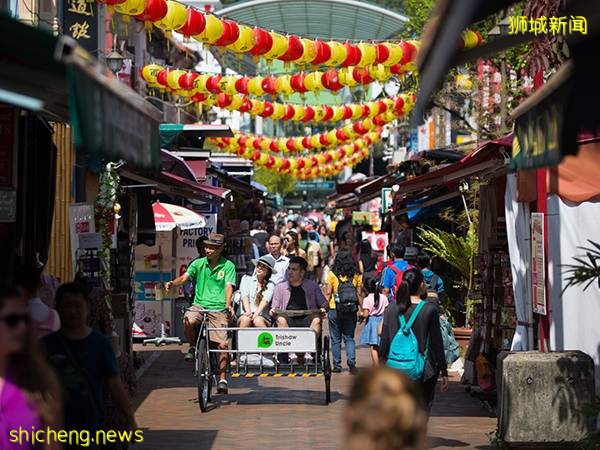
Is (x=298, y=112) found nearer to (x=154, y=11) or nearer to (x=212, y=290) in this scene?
(x=154, y=11)

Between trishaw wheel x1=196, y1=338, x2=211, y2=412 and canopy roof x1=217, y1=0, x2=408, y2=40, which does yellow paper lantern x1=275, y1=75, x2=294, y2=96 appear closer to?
trishaw wheel x1=196, y1=338, x2=211, y2=412

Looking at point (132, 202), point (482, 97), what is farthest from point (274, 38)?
point (482, 97)

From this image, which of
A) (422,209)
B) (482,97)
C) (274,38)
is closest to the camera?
(274,38)

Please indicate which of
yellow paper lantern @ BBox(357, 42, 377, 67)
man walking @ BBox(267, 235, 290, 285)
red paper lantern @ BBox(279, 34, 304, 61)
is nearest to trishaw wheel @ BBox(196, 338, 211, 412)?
man walking @ BBox(267, 235, 290, 285)

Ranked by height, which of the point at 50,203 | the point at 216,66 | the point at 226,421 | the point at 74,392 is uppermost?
the point at 216,66

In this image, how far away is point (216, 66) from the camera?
6450cm

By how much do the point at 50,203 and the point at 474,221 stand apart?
340 inches

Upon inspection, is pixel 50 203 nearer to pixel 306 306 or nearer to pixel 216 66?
pixel 306 306

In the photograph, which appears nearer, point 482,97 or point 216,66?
point 482,97

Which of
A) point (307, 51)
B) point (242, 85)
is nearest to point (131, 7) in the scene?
point (307, 51)

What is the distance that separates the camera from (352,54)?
19219 mm

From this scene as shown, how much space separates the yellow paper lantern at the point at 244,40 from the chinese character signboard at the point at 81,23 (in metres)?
2.13

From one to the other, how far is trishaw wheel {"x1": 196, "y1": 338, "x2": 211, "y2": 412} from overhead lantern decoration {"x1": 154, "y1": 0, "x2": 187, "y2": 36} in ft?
14.9

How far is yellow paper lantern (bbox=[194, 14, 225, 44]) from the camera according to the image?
1688cm
